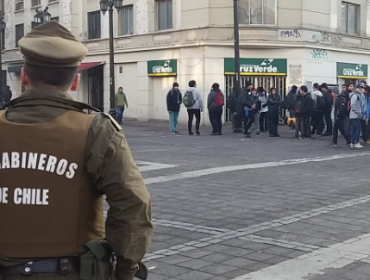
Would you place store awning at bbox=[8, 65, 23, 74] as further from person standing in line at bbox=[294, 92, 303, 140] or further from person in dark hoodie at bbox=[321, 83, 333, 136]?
person standing in line at bbox=[294, 92, 303, 140]

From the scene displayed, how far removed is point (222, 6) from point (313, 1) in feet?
13.8

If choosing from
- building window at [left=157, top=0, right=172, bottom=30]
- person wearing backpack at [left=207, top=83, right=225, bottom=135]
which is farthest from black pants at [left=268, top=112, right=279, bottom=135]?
building window at [left=157, top=0, right=172, bottom=30]

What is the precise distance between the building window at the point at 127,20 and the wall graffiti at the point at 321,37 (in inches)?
337

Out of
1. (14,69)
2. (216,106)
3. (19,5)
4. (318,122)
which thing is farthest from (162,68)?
(19,5)

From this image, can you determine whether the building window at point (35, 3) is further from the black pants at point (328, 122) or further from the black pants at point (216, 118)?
the black pants at point (328, 122)

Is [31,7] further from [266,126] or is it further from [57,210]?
A: [57,210]

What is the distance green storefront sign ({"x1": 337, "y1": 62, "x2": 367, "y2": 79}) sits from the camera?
27711mm

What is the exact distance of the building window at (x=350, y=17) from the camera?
93.1ft

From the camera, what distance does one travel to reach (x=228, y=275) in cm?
496

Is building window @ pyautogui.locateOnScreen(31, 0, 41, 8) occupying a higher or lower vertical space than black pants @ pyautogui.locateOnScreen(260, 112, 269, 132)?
higher

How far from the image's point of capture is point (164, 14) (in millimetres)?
26953

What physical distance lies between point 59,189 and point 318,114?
18011 millimetres

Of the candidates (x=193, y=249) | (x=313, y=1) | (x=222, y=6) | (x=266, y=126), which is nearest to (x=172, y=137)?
(x=266, y=126)

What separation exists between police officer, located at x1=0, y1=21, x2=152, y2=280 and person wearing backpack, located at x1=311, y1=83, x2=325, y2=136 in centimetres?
1732
